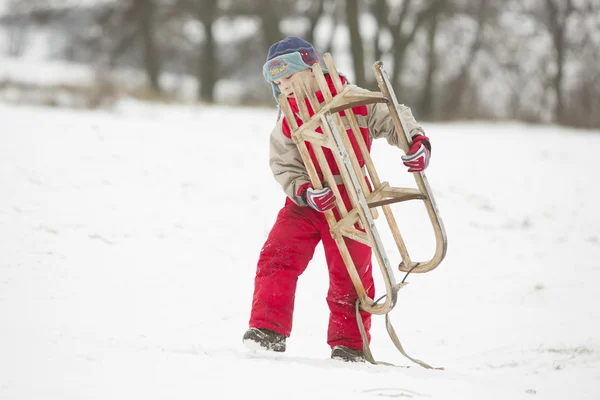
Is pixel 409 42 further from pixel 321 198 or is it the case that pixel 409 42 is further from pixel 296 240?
pixel 321 198

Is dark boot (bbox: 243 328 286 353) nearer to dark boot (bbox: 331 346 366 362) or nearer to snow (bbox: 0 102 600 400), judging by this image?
snow (bbox: 0 102 600 400)

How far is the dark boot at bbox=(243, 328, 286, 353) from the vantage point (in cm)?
319

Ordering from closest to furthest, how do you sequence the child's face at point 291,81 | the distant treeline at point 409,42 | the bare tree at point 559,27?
the child's face at point 291,81 < the distant treeline at point 409,42 < the bare tree at point 559,27

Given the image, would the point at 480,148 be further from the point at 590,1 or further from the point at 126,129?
the point at 590,1

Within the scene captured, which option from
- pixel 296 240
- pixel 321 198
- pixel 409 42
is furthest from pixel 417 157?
pixel 409 42

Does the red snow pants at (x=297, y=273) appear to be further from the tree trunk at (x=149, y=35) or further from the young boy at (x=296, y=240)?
the tree trunk at (x=149, y=35)

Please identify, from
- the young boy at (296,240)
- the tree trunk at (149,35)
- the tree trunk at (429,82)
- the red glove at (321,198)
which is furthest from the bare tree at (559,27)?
the red glove at (321,198)

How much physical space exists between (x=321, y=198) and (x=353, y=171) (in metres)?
0.21

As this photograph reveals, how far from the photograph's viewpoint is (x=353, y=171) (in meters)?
2.99

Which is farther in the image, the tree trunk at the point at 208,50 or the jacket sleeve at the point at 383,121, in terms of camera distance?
the tree trunk at the point at 208,50

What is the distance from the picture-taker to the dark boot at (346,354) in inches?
133

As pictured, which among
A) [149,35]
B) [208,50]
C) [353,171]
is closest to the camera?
[353,171]

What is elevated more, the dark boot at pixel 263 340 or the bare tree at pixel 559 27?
the bare tree at pixel 559 27

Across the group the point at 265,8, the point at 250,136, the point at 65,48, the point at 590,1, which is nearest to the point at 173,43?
the point at 265,8
